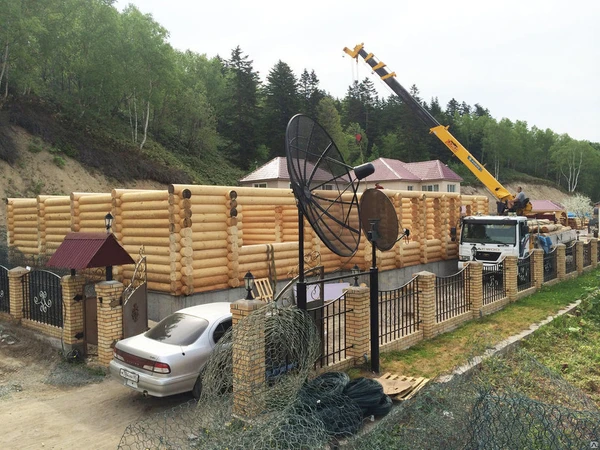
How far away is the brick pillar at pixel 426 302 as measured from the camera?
10.5m

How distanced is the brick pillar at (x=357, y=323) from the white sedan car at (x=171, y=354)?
2156 mm

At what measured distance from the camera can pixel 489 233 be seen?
59.1ft

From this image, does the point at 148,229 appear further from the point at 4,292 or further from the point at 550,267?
the point at 550,267

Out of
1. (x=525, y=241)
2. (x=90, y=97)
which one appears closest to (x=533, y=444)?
(x=525, y=241)

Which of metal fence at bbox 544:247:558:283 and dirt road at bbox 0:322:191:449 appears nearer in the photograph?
dirt road at bbox 0:322:191:449

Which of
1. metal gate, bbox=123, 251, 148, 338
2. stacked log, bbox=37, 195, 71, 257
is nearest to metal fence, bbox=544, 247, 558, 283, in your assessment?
metal gate, bbox=123, 251, 148, 338

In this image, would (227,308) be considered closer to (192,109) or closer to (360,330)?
(360,330)

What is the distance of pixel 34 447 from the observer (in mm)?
6289

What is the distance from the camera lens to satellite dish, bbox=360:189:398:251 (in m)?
8.53

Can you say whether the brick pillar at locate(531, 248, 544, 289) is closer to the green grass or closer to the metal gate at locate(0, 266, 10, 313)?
the green grass

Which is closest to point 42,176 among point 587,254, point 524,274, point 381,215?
point 381,215

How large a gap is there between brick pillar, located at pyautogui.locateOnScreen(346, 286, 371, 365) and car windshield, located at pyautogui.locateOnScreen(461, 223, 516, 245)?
435 inches

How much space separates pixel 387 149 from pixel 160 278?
71657 mm

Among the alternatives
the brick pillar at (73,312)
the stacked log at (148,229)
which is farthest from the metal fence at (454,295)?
the brick pillar at (73,312)
